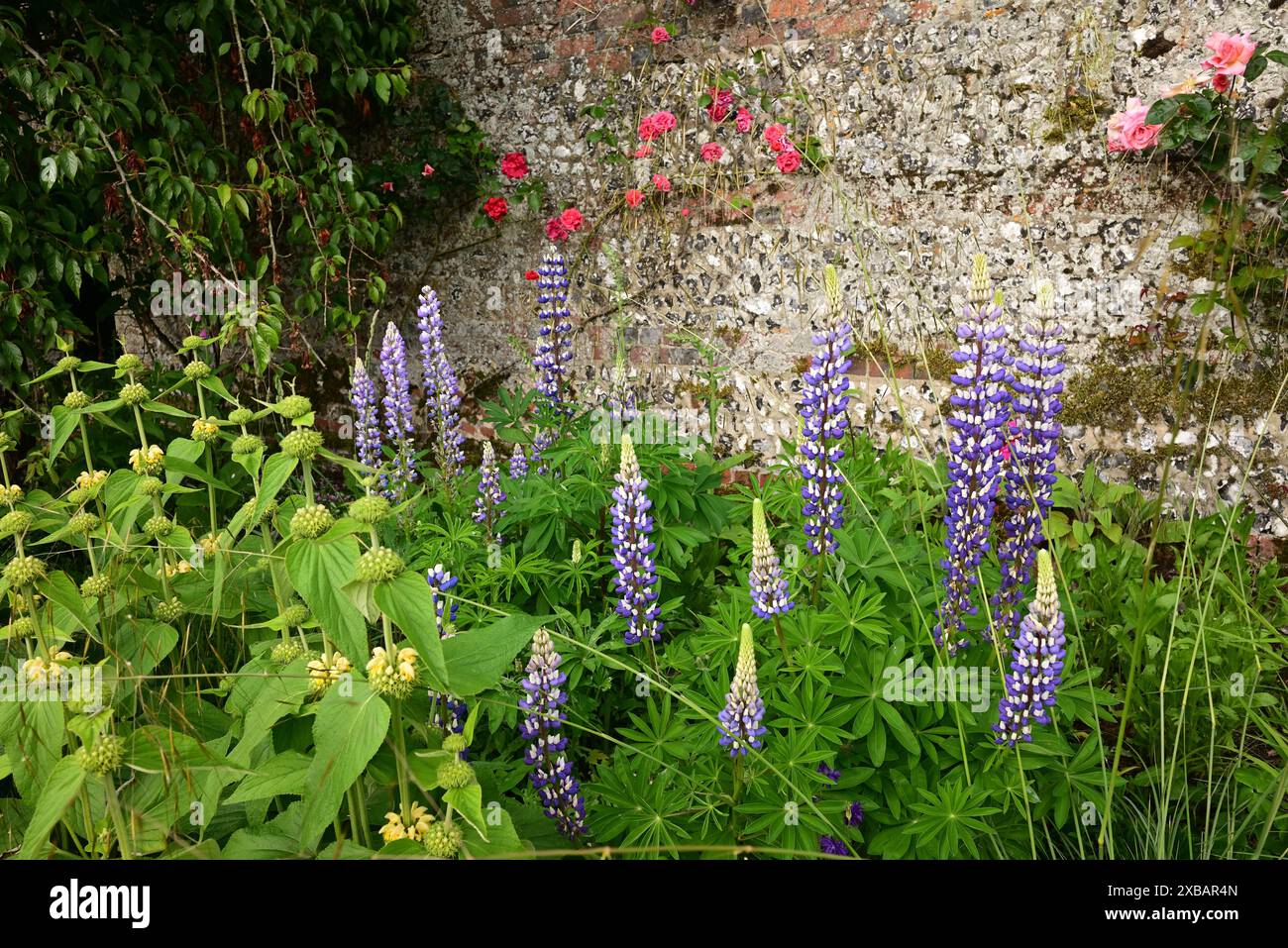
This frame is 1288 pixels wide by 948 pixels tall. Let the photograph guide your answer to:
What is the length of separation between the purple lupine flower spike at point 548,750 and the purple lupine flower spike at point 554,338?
168cm

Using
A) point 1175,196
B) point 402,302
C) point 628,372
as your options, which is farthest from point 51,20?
point 1175,196

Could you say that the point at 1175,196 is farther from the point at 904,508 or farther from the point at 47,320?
the point at 47,320

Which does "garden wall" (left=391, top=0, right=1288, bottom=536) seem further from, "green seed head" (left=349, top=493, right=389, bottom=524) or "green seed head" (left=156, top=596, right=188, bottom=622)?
"green seed head" (left=156, top=596, right=188, bottom=622)

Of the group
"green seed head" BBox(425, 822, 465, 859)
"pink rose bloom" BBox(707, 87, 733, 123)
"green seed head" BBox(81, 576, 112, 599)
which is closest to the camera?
"green seed head" BBox(425, 822, 465, 859)

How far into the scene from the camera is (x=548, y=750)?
2.00m

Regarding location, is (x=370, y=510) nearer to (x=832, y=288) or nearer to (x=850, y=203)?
(x=832, y=288)

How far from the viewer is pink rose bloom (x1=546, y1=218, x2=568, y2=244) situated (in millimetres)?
5219

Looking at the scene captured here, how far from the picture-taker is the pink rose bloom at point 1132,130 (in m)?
3.76

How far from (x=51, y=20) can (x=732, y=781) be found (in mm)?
4578

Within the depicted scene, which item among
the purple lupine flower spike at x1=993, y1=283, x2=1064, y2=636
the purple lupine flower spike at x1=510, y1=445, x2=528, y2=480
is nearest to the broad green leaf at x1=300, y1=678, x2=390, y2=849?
the purple lupine flower spike at x1=993, y1=283, x2=1064, y2=636

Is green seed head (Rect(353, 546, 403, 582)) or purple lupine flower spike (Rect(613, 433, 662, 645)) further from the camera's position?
purple lupine flower spike (Rect(613, 433, 662, 645))

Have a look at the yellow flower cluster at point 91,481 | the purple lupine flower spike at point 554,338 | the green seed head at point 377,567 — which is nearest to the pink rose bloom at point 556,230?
the purple lupine flower spike at point 554,338

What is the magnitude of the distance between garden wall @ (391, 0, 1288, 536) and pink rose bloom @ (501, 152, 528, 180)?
0.09 metres

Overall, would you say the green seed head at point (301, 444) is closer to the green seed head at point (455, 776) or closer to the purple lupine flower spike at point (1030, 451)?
the green seed head at point (455, 776)
